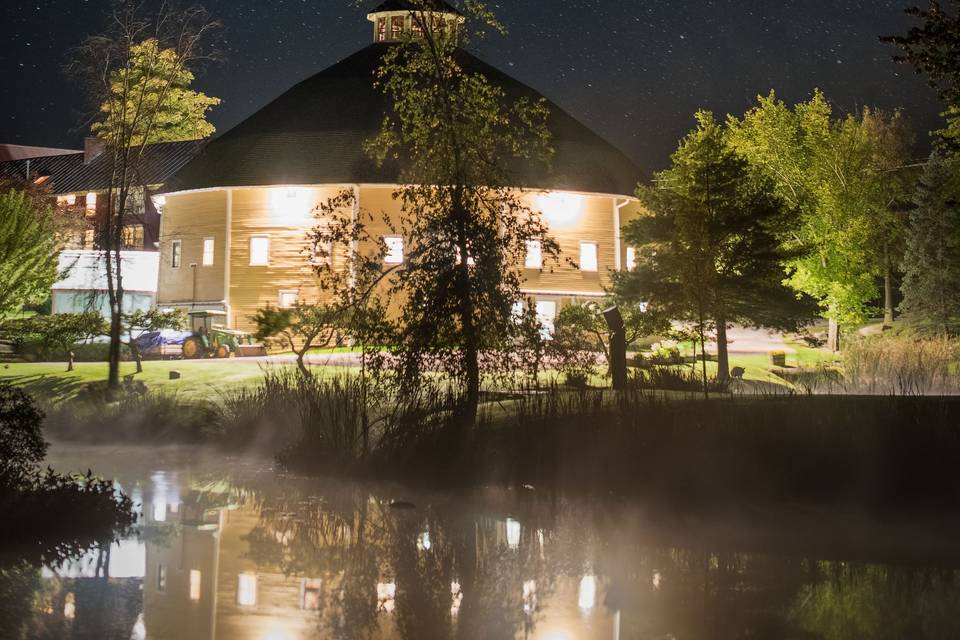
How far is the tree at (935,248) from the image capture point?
54.4 m

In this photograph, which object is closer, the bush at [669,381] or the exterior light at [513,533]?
the exterior light at [513,533]

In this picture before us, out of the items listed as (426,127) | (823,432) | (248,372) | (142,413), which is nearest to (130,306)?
(248,372)

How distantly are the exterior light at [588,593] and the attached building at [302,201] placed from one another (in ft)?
123

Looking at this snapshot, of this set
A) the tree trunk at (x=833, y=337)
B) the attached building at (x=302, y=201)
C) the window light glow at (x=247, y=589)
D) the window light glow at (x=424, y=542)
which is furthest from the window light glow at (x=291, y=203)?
the window light glow at (x=247, y=589)

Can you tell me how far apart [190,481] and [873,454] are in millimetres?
10006

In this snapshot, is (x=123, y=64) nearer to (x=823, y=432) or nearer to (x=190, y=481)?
(x=190, y=481)

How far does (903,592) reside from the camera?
1141 centimetres

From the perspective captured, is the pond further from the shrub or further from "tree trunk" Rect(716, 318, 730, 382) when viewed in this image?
"tree trunk" Rect(716, 318, 730, 382)

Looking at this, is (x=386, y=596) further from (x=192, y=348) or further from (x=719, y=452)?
(x=192, y=348)

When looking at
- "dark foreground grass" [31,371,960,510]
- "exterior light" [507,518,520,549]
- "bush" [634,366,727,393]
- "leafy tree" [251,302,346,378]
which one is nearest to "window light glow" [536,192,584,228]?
"leafy tree" [251,302,346,378]

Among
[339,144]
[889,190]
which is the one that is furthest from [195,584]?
[889,190]

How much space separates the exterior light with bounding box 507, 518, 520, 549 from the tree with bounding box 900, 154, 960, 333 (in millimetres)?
43587

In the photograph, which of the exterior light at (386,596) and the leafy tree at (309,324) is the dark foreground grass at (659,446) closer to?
the leafy tree at (309,324)

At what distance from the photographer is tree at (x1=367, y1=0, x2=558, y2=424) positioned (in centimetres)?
1984
